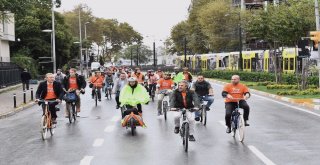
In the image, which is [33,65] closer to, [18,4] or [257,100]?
[18,4]

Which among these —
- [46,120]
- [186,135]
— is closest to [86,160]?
[186,135]

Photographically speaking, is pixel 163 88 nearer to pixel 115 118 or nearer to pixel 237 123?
pixel 115 118

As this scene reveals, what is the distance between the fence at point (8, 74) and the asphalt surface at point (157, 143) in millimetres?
22539

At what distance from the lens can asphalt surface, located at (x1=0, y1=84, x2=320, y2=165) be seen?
1064 cm

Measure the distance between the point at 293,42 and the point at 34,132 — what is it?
24262 mm

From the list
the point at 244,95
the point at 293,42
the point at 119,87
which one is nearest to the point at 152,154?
the point at 244,95

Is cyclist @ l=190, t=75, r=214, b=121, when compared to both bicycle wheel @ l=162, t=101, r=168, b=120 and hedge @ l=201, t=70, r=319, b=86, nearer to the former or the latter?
bicycle wheel @ l=162, t=101, r=168, b=120

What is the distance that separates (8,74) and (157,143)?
108 ft

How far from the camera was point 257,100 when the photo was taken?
2773 cm

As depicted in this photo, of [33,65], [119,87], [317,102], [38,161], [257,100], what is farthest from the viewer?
[33,65]

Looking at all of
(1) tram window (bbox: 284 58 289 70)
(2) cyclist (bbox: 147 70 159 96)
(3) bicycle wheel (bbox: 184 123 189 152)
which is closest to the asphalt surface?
(3) bicycle wheel (bbox: 184 123 189 152)

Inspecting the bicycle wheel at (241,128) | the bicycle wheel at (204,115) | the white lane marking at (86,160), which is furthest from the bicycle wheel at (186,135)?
the bicycle wheel at (204,115)

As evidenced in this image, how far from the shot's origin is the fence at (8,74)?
41325 mm

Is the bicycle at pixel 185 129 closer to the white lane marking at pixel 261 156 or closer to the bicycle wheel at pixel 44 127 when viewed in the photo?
the white lane marking at pixel 261 156
